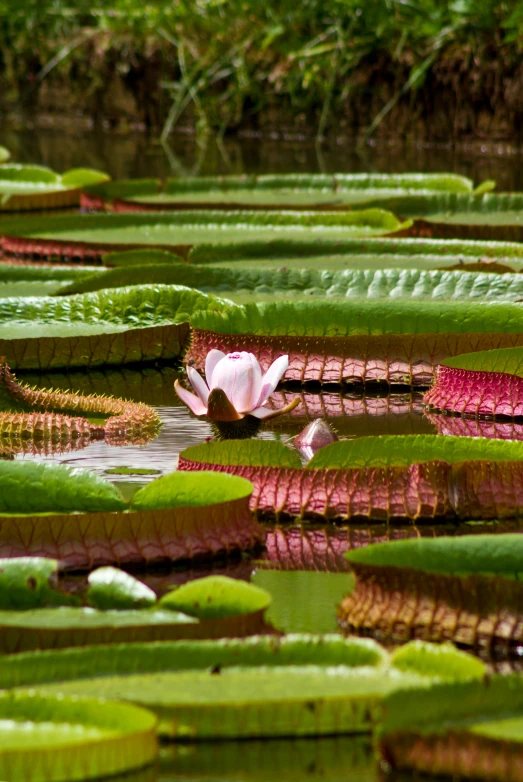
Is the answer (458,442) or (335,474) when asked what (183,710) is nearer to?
(335,474)

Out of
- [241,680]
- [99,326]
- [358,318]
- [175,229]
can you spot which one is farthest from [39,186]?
[241,680]

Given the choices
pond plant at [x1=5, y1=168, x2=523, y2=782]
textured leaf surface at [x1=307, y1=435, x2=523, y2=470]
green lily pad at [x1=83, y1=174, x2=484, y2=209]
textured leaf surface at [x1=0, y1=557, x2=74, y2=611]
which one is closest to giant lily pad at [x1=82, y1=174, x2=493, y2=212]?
green lily pad at [x1=83, y1=174, x2=484, y2=209]

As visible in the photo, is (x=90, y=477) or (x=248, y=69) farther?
(x=248, y=69)

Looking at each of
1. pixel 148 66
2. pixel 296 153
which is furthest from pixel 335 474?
pixel 148 66

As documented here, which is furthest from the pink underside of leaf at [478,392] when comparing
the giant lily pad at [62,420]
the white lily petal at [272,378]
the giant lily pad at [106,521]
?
the giant lily pad at [106,521]

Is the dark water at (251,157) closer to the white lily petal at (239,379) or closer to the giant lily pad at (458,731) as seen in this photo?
the white lily petal at (239,379)

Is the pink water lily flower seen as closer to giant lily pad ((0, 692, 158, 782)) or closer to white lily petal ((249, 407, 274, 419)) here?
white lily petal ((249, 407, 274, 419))
